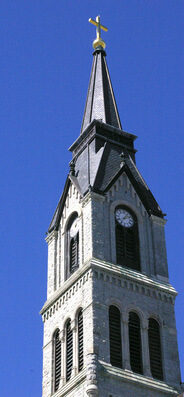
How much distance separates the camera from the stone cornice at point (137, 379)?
53.7 meters

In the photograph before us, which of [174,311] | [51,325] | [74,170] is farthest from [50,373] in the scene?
[74,170]

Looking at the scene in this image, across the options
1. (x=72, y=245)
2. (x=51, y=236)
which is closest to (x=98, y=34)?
(x=51, y=236)

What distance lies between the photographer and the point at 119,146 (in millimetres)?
67125

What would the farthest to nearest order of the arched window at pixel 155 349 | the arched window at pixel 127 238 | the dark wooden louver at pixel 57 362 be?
the arched window at pixel 127 238, the dark wooden louver at pixel 57 362, the arched window at pixel 155 349

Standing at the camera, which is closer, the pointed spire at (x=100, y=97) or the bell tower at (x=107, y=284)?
the bell tower at (x=107, y=284)

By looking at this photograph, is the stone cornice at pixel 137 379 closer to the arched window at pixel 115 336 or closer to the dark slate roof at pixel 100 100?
the arched window at pixel 115 336

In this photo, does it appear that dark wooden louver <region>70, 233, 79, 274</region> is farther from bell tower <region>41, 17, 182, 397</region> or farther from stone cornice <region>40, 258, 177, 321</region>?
stone cornice <region>40, 258, 177, 321</region>

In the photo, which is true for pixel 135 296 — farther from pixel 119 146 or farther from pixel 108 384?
pixel 119 146

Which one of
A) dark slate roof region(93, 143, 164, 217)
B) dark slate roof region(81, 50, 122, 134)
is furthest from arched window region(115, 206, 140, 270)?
dark slate roof region(81, 50, 122, 134)

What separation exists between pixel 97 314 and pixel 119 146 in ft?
50.2

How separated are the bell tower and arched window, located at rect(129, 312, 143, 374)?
0.06 m

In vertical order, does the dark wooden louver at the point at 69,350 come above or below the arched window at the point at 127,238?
below

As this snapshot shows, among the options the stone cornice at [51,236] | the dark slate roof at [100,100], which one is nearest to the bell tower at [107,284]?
the stone cornice at [51,236]

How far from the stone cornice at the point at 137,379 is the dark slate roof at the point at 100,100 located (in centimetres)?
2020
